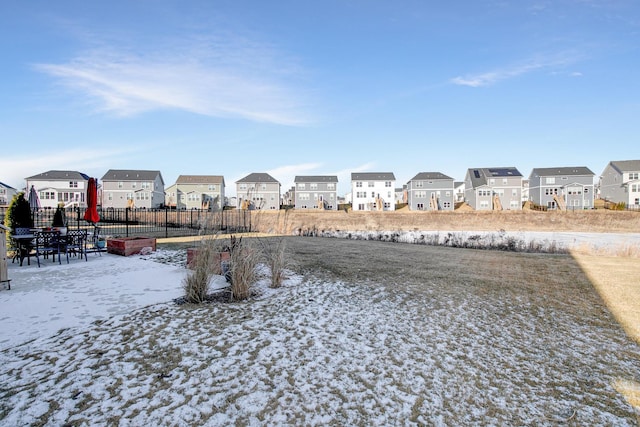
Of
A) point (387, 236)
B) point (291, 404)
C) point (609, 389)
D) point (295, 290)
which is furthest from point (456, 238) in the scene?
point (291, 404)

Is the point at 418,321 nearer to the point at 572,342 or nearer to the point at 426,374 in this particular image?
the point at 426,374

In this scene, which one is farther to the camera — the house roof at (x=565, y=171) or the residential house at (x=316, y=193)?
the residential house at (x=316, y=193)

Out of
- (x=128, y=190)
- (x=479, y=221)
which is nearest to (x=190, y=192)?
(x=128, y=190)

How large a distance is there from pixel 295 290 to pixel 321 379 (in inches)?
139

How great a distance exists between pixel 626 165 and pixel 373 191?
3949cm

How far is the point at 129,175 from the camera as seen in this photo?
54219 mm

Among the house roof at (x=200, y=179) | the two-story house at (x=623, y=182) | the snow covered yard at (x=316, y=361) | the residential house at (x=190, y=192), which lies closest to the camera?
the snow covered yard at (x=316, y=361)

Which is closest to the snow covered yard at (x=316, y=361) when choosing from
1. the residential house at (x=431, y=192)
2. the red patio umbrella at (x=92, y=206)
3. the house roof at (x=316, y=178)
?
the red patio umbrella at (x=92, y=206)

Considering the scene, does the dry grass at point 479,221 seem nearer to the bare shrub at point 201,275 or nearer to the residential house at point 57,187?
the bare shrub at point 201,275

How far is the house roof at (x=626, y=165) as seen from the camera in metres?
48.1

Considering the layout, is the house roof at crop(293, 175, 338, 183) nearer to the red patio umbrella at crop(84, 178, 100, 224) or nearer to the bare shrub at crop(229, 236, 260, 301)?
the red patio umbrella at crop(84, 178, 100, 224)

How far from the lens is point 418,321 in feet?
16.7

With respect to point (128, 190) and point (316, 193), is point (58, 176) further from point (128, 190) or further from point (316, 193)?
point (316, 193)

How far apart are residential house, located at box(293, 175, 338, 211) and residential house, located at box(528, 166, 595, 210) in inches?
1335
